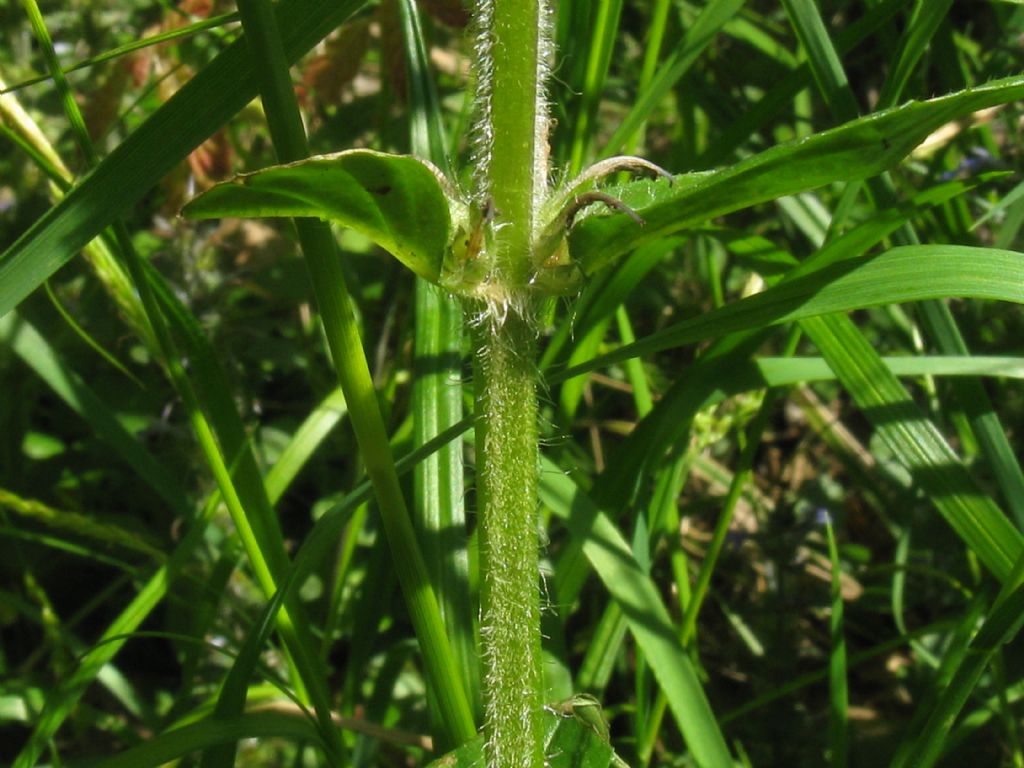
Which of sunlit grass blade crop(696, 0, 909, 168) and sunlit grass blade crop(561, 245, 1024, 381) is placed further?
sunlit grass blade crop(696, 0, 909, 168)

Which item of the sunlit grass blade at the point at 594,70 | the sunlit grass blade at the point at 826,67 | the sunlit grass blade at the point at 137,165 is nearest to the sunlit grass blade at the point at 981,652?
the sunlit grass blade at the point at 826,67

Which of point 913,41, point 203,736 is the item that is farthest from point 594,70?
point 203,736

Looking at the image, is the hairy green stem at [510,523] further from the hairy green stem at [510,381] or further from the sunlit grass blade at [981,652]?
the sunlit grass blade at [981,652]

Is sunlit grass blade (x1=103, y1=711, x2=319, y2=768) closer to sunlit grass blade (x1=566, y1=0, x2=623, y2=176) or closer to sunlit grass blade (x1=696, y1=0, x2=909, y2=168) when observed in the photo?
sunlit grass blade (x1=566, y1=0, x2=623, y2=176)

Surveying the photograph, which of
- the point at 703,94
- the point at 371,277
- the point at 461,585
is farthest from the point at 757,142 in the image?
the point at 461,585

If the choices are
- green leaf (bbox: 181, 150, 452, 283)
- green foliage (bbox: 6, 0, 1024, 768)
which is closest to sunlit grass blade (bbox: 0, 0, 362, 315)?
green foliage (bbox: 6, 0, 1024, 768)

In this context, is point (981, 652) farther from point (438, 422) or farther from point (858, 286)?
point (438, 422)
